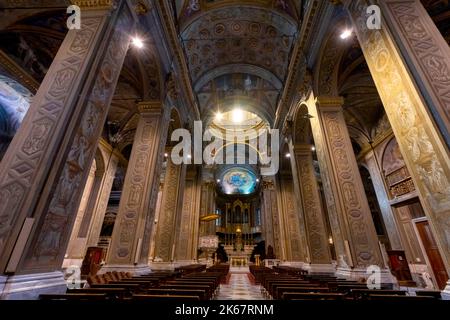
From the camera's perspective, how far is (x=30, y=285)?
2.42 meters

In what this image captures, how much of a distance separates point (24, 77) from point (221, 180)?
2538 cm

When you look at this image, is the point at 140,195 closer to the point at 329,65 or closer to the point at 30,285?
the point at 30,285

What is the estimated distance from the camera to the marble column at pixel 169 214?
28.0 ft

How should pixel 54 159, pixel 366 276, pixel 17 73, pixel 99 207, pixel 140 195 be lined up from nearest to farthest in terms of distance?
pixel 54 159 < pixel 366 276 < pixel 140 195 < pixel 17 73 < pixel 99 207

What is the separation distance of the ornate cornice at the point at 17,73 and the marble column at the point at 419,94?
10.8 metres

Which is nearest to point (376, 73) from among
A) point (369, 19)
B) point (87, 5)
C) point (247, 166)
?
point (369, 19)

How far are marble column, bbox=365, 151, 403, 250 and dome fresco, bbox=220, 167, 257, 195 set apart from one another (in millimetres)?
19889

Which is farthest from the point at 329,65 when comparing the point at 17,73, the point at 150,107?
the point at 17,73

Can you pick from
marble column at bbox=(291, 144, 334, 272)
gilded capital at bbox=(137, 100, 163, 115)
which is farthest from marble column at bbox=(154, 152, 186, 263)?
marble column at bbox=(291, 144, 334, 272)

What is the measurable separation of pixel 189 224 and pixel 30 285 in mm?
11225

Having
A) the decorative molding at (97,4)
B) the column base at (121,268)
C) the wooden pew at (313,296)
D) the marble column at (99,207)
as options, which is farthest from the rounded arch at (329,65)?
the marble column at (99,207)

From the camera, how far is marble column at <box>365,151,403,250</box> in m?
10.8

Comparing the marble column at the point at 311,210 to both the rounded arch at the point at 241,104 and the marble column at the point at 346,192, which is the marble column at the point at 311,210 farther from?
the rounded arch at the point at 241,104
